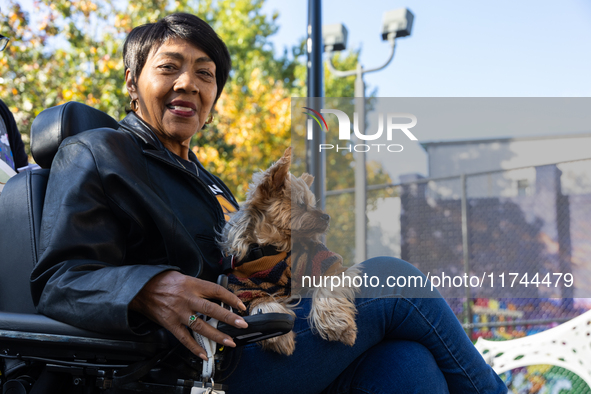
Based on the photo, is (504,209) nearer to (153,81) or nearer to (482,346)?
(482,346)

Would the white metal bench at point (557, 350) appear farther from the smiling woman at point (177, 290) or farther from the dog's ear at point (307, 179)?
the dog's ear at point (307, 179)

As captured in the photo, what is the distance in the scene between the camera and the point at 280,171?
1.83 m

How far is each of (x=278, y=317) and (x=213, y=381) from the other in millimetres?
290

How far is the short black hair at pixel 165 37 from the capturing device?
2.21 meters

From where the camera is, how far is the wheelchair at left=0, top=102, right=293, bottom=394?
1393 mm

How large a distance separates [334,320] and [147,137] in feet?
3.55

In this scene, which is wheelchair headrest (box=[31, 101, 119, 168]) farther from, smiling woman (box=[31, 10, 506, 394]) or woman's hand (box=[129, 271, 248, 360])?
woman's hand (box=[129, 271, 248, 360])

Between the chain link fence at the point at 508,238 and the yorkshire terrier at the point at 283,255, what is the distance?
2.07m

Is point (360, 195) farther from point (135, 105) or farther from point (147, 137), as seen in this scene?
point (147, 137)

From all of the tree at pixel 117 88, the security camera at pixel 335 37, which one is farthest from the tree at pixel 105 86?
the security camera at pixel 335 37

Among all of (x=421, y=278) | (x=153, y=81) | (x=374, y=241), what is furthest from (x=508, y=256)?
(x=153, y=81)

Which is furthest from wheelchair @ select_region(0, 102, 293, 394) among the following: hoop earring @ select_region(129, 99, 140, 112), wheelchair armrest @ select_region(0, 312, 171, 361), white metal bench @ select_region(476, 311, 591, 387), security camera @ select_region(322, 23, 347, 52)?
security camera @ select_region(322, 23, 347, 52)

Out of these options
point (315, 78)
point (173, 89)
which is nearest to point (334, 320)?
point (173, 89)

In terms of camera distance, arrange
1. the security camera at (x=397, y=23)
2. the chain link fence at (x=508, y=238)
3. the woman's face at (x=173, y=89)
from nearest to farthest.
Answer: the woman's face at (x=173, y=89), the chain link fence at (x=508, y=238), the security camera at (x=397, y=23)
